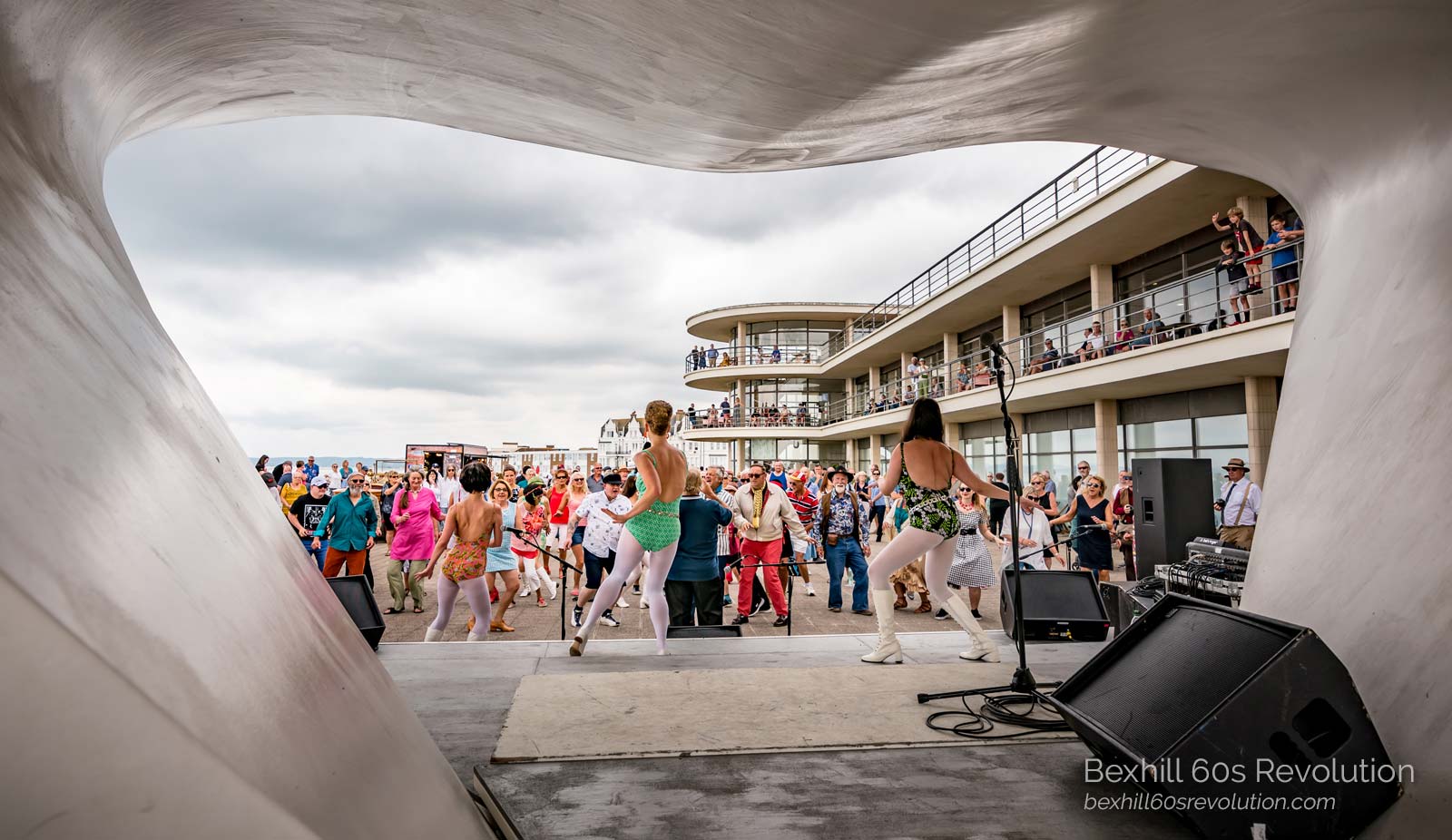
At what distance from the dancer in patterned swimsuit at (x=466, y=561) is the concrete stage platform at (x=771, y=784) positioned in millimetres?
1736

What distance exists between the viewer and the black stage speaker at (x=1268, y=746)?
7.48 ft

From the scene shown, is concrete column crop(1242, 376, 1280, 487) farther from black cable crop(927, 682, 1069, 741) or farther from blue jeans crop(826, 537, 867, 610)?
black cable crop(927, 682, 1069, 741)

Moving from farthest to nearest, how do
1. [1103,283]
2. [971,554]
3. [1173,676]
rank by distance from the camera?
[1103,283] → [971,554] → [1173,676]

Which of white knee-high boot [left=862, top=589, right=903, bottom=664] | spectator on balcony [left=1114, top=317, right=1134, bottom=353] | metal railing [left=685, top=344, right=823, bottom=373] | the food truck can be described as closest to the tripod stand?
white knee-high boot [left=862, top=589, right=903, bottom=664]

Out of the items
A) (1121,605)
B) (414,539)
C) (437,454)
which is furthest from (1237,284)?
(437,454)

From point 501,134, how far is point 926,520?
3268 mm

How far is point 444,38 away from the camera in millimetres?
2535

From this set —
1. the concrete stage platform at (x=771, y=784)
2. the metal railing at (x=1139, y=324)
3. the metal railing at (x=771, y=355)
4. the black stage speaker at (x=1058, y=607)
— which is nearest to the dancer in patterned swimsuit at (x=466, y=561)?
the concrete stage platform at (x=771, y=784)

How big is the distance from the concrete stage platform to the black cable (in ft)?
0.28

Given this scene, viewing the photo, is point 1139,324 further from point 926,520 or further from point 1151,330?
point 926,520

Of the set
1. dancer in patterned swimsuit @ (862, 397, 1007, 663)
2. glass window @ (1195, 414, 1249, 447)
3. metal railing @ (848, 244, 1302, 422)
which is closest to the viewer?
dancer in patterned swimsuit @ (862, 397, 1007, 663)

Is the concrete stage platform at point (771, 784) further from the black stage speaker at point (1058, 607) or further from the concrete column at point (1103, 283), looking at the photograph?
the concrete column at point (1103, 283)

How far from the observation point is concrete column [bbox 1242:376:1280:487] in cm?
1388

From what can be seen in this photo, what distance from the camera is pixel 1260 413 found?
13914 mm
